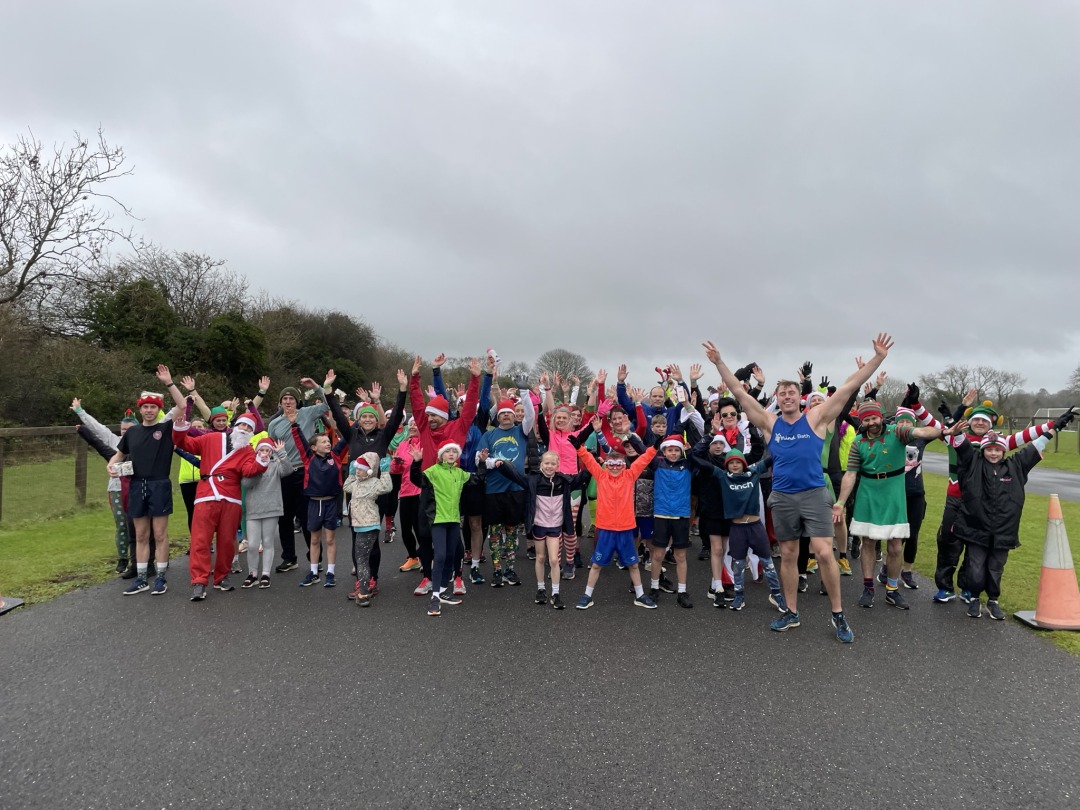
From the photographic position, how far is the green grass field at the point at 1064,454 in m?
24.9

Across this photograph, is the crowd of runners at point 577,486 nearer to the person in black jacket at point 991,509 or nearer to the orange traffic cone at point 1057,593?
the person in black jacket at point 991,509

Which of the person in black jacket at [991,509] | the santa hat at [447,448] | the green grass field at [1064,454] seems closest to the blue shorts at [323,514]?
the santa hat at [447,448]

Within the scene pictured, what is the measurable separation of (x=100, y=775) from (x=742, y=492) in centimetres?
531

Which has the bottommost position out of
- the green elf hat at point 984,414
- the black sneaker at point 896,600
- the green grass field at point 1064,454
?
the green grass field at point 1064,454

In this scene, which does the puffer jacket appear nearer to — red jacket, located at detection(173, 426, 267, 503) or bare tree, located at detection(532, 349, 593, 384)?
red jacket, located at detection(173, 426, 267, 503)

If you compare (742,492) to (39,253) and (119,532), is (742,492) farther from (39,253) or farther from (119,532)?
(39,253)

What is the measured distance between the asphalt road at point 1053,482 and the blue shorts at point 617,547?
35.2ft

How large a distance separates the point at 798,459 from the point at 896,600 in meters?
1.95

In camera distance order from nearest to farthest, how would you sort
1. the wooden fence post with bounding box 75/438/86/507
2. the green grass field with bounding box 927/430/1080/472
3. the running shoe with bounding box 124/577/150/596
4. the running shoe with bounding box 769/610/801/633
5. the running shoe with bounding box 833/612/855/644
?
the running shoe with bounding box 833/612/855/644 < the running shoe with bounding box 769/610/801/633 < the running shoe with bounding box 124/577/150/596 < the wooden fence post with bounding box 75/438/86/507 < the green grass field with bounding box 927/430/1080/472

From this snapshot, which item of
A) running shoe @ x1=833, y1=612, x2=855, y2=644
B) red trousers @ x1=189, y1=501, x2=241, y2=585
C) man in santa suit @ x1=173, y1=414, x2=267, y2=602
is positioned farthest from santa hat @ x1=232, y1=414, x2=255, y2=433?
running shoe @ x1=833, y1=612, x2=855, y2=644

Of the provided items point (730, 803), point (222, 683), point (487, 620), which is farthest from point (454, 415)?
point (730, 803)

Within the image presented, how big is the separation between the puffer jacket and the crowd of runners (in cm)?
2

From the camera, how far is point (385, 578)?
7102 mm

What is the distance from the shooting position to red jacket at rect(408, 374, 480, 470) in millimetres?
6742
